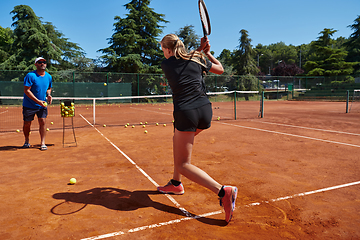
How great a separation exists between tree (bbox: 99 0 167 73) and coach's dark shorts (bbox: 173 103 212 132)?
3006 centimetres

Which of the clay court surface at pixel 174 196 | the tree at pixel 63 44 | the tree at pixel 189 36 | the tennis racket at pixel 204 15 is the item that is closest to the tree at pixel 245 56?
the tree at pixel 189 36

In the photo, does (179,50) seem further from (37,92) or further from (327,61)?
(327,61)

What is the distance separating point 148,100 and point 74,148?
2266 centimetres

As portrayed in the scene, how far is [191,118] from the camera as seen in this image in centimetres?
260

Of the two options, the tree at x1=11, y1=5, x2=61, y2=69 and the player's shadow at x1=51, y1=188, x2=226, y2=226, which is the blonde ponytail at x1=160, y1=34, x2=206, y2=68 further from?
the tree at x1=11, y1=5, x2=61, y2=69

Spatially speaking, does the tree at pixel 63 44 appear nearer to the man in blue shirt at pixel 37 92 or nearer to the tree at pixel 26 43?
the tree at pixel 26 43

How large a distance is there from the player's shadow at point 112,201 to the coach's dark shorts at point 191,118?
0.93 m

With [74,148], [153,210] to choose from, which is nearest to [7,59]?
[74,148]

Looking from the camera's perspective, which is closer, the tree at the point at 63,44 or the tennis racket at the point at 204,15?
the tennis racket at the point at 204,15

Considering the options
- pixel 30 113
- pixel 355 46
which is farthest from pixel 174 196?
pixel 355 46

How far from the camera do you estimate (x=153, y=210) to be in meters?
2.90

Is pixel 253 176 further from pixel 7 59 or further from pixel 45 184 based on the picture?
pixel 7 59

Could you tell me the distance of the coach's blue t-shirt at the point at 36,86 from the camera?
5.52 metres

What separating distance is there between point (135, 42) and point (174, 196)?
32232mm
